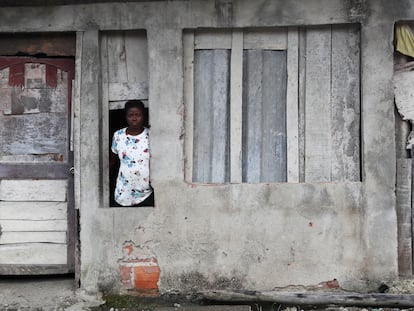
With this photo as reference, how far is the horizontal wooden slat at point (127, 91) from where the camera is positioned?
18.2ft

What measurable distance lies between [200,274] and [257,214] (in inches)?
31.6

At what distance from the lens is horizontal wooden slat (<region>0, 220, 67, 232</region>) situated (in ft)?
18.9

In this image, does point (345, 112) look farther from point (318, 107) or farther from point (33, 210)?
point (33, 210)

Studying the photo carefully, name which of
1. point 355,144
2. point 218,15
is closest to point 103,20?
point 218,15

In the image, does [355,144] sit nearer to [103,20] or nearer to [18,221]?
[103,20]

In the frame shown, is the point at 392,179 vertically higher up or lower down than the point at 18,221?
higher up

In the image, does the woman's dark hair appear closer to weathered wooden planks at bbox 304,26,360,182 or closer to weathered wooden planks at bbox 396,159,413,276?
weathered wooden planks at bbox 304,26,360,182

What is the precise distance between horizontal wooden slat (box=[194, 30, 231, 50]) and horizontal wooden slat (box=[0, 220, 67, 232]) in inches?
90.8

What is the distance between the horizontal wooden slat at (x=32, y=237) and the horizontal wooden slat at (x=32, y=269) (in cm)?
25

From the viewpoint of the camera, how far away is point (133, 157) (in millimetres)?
5434

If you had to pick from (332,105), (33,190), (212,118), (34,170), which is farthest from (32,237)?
(332,105)

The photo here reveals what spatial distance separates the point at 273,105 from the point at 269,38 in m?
0.66

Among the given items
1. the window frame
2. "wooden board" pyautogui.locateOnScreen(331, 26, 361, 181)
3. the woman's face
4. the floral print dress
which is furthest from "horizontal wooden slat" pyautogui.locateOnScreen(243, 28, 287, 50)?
the floral print dress

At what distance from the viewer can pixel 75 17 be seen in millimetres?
5418
